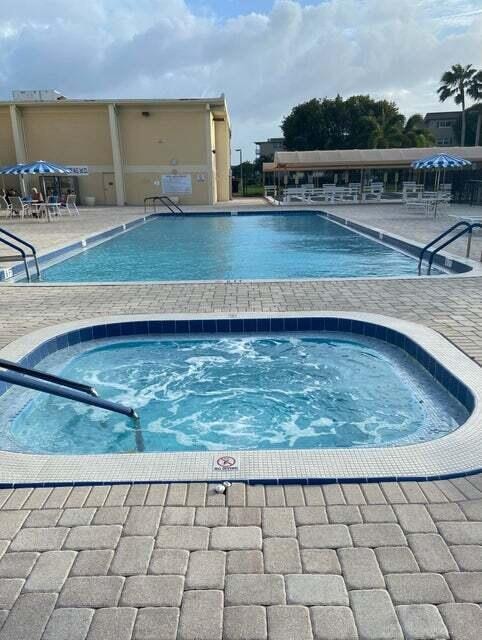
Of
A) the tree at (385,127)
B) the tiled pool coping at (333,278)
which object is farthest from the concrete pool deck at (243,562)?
the tree at (385,127)

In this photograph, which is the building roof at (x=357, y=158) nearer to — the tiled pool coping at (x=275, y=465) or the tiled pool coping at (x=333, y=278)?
the tiled pool coping at (x=333, y=278)

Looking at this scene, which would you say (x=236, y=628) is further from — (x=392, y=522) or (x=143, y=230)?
(x=143, y=230)

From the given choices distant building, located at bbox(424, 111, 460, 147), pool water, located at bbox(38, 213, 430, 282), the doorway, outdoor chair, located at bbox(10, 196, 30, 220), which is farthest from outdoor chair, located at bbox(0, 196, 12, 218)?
distant building, located at bbox(424, 111, 460, 147)

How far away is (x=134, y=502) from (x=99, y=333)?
325 centimetres

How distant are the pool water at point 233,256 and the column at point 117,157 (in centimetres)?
911

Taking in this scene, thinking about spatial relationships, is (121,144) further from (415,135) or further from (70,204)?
(415,135)

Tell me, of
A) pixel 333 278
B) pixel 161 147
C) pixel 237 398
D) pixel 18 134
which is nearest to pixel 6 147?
pixel 18 134

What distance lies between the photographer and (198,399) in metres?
4.38

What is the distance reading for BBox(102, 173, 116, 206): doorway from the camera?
25.4 metres

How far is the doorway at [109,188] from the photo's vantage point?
→ 83.3ft

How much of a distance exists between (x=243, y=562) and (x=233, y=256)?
9641 millimetres

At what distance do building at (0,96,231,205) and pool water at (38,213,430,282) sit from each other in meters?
9.13

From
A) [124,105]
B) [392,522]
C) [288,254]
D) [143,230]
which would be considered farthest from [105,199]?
[392,522]

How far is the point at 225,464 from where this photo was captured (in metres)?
2.62
